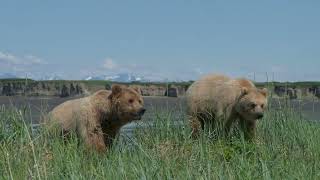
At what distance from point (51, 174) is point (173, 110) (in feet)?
13.6

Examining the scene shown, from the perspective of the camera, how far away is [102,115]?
975cm

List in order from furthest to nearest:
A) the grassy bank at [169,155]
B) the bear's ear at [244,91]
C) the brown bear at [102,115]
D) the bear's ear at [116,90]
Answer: the bear's ear at [244,91], the bear's ear at [116,90], the brown bear at [102,115], the grassy bank at [169,155]

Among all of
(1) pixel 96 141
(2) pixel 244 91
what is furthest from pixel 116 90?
(2) pixel 244 91

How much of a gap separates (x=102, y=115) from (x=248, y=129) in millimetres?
2182

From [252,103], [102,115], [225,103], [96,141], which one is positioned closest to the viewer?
[96,141]

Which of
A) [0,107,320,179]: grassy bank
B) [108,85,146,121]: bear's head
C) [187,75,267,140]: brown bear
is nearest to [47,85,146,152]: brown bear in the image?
[108,85,146,121]: bear's head

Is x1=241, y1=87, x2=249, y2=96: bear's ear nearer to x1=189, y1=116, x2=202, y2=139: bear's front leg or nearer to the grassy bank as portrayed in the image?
the grassy bank

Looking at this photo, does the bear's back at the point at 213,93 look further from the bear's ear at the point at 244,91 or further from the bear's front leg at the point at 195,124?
the bear's front leg at the point at 195,124

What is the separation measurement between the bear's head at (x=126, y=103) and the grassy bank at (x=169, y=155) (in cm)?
32

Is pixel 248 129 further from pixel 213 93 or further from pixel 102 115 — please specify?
pixel 102 115

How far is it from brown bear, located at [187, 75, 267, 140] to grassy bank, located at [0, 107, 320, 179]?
221 millimetres

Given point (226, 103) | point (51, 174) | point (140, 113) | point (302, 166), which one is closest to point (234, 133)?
point (226, 103)

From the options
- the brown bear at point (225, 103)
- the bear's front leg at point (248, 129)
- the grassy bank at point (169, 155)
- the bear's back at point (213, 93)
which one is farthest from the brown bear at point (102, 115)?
the bear's back at point (213, 93)

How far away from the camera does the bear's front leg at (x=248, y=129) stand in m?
10.3
